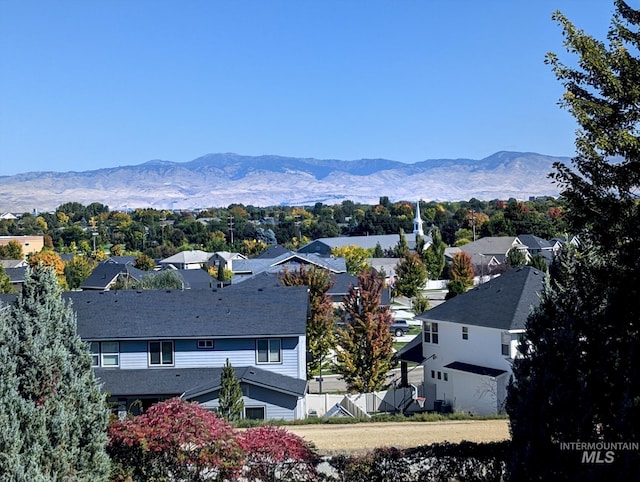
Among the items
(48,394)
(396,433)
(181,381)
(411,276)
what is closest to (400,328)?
(411,276)

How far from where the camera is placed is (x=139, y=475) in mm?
13953

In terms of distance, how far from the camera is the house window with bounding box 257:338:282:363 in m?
29.5

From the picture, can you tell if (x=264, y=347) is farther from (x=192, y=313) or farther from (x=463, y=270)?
(x=463, y=270)

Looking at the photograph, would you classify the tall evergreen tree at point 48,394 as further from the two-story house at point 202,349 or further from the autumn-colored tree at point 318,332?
the autumn-colored tree at point 318,332

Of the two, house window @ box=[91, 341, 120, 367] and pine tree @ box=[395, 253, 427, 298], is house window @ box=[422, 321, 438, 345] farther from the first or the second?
pine tree @ box=[395, 253, 427, 298]

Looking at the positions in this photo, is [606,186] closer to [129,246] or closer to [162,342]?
[162,342]

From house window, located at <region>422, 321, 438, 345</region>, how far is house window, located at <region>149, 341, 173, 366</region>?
11917 millimetres

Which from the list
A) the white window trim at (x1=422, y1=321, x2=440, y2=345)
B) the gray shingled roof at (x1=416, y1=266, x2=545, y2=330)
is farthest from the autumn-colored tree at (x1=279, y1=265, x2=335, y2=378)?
the gray shingled roof at (x1=416, y1=266, x2=545, y2=330)

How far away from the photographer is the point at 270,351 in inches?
1161

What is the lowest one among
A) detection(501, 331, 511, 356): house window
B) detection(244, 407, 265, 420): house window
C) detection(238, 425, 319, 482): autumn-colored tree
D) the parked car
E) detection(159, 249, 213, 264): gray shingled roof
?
the parked car

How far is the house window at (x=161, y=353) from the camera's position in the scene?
29500 mm

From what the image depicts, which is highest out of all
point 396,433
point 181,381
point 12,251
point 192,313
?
point 192,313

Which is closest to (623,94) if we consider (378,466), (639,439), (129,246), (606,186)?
(606,186)

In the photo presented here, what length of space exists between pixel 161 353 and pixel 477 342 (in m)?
13.4
